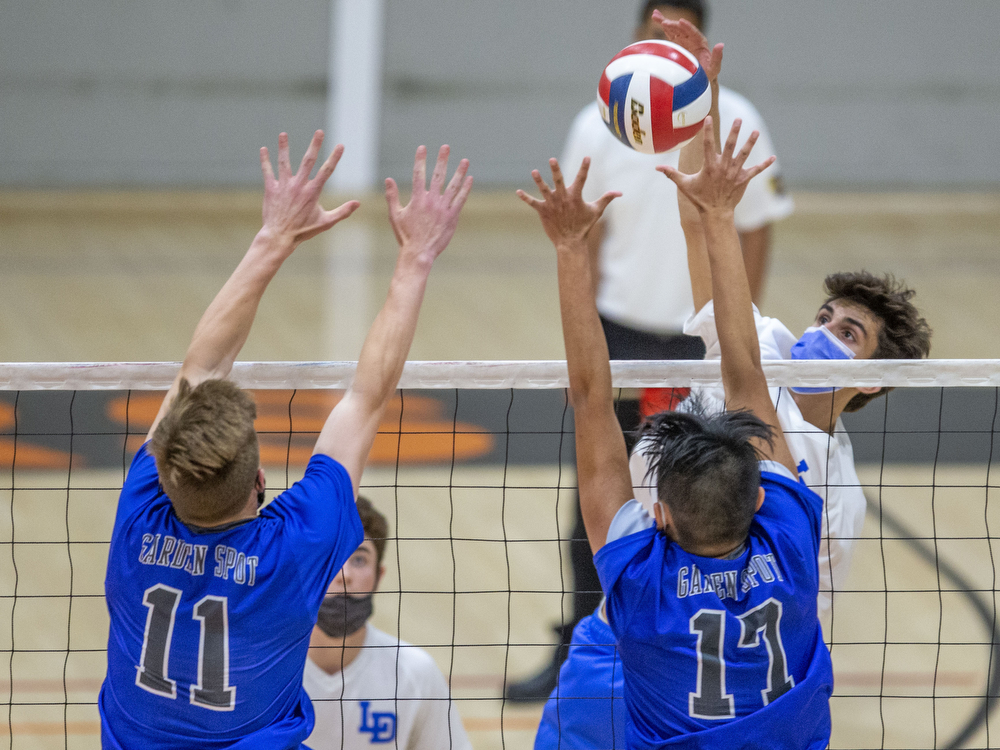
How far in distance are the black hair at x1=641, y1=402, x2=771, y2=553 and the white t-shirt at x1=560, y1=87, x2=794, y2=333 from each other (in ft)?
7.87

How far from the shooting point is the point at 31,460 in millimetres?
6527

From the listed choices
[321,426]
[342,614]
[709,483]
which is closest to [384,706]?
[342,614]

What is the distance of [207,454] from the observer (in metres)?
2.14

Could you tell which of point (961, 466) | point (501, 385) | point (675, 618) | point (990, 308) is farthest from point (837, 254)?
point (675, 618)

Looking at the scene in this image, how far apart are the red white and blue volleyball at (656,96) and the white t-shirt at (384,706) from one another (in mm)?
1642

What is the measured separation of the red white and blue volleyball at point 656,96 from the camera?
3.07 metres

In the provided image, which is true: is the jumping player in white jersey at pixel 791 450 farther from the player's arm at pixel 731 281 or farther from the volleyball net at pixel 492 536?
the player's arm at pixel 731 281

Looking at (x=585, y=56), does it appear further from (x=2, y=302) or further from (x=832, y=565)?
(x=832, y=565)

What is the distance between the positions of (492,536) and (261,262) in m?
3.27

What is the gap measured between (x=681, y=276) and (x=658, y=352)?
1.04ft

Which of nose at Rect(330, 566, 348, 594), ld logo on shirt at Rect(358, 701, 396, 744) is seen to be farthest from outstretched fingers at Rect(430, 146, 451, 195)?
ld logo on shirt at Rect(358, 701, 396, 744)

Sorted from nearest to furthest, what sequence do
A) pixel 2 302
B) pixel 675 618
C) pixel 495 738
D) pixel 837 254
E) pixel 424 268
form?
1. pixel 675 618
2. pixel 424 268
3. pixel 495 738
4. pixel 2 302
5. pixel 837 254

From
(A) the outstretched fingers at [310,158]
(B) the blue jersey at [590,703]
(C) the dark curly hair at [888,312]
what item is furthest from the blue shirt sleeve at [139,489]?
(C) the dark curly hair at [888,312]

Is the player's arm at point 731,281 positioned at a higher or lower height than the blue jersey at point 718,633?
higher
